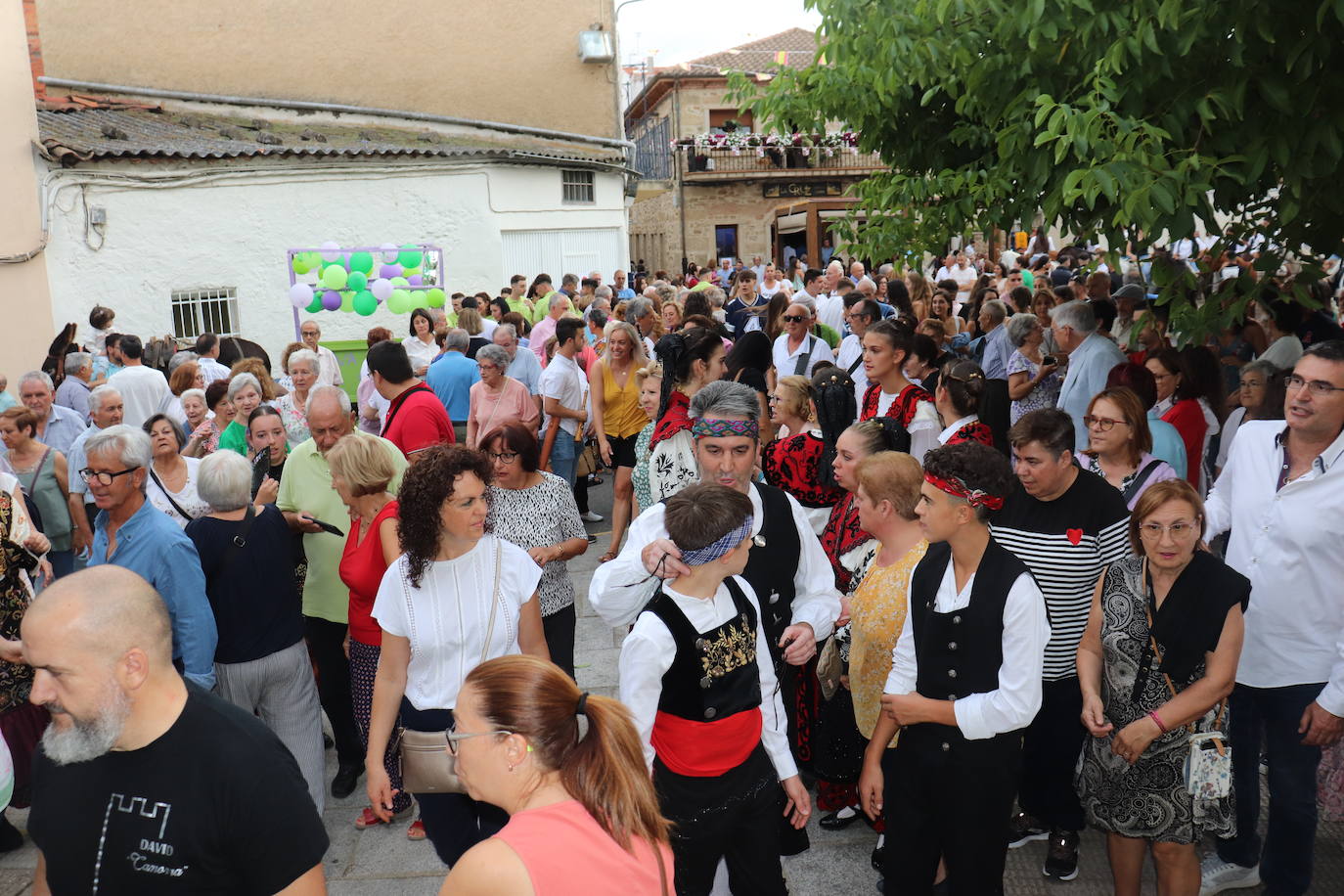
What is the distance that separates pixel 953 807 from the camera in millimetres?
3375

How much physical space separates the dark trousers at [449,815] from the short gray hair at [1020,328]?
590 cm

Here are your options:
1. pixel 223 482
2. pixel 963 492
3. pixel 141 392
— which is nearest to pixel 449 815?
pixel 223 482

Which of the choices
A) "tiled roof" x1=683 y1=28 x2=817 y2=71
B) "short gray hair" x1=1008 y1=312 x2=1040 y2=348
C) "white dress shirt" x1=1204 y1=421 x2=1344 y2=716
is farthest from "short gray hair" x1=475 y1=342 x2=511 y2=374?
"tiled roof" x1=683 y1=28 x2=817 y2=71

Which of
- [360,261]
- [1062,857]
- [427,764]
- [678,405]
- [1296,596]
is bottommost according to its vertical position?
[1062,857]

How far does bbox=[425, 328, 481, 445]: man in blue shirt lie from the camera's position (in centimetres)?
889

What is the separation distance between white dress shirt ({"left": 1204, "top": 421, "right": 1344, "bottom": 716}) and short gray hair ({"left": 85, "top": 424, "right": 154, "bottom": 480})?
432cm

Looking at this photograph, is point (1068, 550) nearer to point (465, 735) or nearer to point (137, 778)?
point (465, 735)

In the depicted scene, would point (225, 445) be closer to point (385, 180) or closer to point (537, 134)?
point (385, 180)

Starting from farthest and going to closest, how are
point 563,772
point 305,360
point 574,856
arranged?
point 305,360 < point 563,772 < point 574,856

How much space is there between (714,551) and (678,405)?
9.70 feet

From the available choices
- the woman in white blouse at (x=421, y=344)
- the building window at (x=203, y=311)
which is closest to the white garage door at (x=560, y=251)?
the building window at (x=203, y=311)

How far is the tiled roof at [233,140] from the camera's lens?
14344 mm

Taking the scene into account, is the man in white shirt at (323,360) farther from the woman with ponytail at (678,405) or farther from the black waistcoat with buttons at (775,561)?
the black waistcoat with buttons at (775,561)

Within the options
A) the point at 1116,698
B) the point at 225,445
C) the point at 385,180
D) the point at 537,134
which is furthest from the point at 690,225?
the point at 1116,698
